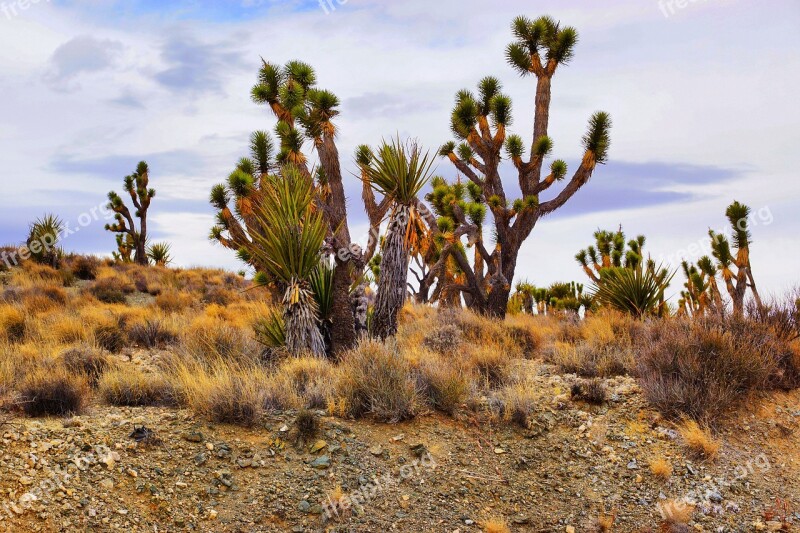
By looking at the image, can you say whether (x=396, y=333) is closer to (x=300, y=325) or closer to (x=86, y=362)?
(x=300, y=325)

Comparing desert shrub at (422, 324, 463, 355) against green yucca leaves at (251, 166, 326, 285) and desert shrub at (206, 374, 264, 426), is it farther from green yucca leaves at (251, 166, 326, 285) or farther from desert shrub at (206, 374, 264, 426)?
desert shrub at (206, 374, 264, 426)

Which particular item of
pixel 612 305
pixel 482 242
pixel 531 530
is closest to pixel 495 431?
pixel 531 530

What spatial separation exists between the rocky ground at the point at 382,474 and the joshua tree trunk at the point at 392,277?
12.7ft

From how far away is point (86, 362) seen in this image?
1054 centimetres

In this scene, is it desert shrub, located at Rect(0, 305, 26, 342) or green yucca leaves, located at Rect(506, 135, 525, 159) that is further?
green yucca leaves, located at Rect(506, 135, 525, 159)

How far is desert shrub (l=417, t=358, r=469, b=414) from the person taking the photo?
8734mm

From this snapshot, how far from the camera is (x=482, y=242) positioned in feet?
64.0

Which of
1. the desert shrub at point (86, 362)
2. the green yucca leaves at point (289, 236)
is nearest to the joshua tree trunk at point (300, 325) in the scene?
the green yucca leaves at point (289, 236)

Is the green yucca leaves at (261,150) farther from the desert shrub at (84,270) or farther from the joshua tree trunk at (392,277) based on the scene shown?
the desert shrub at (84,270)

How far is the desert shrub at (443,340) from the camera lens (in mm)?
11909

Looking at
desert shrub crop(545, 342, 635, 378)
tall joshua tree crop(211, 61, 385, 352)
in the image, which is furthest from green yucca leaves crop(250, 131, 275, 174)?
desert shrub crop(545, 342, 635, 378)

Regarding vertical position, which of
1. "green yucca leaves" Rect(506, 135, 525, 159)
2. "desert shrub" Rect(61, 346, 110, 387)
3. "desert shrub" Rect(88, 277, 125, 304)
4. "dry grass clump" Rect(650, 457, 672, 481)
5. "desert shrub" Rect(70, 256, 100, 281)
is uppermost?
"green yucca leaves" Rect(506, 135, 525, 159)

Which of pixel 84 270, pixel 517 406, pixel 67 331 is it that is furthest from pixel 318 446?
pixel 84 270

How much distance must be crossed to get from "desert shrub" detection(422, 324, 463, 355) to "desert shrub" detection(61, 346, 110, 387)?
17.2 ft
